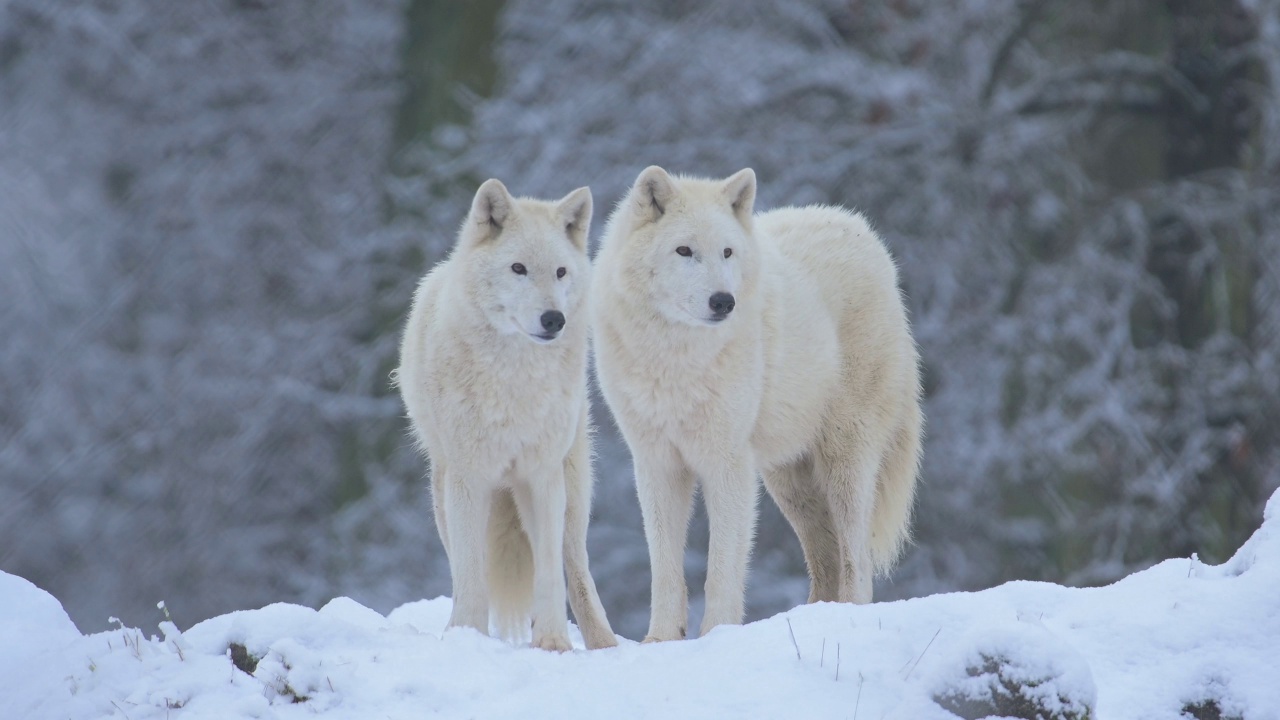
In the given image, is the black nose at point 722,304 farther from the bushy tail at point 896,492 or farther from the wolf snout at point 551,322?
the bushy tail at point 896,492

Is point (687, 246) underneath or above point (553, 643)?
above

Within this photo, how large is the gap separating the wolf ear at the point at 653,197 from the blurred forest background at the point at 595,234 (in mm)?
5038

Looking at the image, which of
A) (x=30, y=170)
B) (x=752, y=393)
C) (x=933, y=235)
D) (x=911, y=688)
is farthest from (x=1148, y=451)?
(x=30, y=170)

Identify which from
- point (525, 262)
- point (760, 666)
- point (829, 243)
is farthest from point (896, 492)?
point (760, 666)

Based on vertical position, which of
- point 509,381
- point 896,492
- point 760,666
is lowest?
point 896,492

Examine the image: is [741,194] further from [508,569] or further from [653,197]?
[508,569]

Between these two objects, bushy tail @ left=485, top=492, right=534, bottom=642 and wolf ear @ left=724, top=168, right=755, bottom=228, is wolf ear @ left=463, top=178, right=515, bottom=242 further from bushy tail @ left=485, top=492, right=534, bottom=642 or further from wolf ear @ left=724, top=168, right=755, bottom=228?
bushy tail @ left=485, top=492, right=534, bottom=642

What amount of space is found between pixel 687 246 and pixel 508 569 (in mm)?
1554

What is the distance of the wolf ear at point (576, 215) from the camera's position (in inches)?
215

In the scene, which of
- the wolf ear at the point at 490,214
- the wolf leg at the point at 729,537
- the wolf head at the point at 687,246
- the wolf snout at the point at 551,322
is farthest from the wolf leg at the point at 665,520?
the wolf ear at the point at 490,214

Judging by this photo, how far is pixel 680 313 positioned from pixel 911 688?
2.07 metres

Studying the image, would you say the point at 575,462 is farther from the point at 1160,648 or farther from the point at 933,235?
the point at 933,235

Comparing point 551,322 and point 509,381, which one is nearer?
point 551,322

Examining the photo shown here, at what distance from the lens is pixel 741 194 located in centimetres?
584
